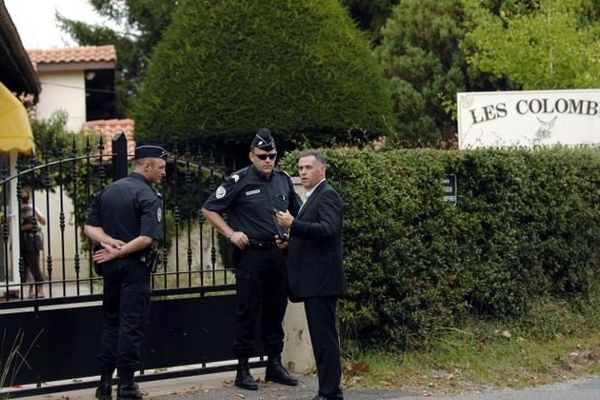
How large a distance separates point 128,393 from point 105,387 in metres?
0.26

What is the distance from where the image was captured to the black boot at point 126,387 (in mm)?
7840

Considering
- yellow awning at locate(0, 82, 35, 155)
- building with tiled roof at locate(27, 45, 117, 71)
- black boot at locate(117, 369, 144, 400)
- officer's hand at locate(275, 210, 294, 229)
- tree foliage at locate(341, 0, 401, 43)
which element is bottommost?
black boot at locate(117, 369, 144, 400)

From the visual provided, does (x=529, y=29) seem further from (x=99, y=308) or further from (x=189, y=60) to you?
(x=99, y=308)

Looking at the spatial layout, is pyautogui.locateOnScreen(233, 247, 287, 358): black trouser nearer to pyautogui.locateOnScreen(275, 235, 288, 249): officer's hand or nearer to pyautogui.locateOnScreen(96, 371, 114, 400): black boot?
pyautogui.locateOnScreen(275, 235, 288, 249): officer's hand

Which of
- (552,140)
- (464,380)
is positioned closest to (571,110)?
(552,140)

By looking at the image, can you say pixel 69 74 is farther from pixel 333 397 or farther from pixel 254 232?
pixel 333 397

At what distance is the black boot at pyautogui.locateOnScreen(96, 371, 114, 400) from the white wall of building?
2119 centimetres

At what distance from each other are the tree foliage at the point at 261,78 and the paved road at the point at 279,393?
6.53 meters

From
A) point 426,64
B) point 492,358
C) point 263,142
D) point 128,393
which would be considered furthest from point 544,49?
point 128,393

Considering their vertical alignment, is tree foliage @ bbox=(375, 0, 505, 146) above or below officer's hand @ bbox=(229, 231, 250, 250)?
above

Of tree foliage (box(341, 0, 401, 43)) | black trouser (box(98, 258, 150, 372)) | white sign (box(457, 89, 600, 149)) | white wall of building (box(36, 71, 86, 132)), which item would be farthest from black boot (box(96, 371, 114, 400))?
tree foliage (box(341, 0, 401, 43))

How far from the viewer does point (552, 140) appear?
1416cm

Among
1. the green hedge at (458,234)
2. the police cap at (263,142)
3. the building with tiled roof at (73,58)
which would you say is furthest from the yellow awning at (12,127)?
the building with tiled roof at (73,58)

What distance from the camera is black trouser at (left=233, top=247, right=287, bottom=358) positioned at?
329 inches
